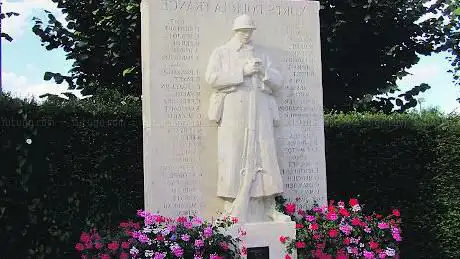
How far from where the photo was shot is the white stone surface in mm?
6961

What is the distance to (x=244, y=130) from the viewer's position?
274 inches

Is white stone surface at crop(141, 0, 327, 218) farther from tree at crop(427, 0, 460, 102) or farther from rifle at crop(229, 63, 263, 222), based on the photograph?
tree at crop(427, 0, 460, 102)

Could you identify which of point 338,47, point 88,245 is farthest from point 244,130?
point 338,47

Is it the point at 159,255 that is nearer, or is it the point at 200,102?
the point at 159,255

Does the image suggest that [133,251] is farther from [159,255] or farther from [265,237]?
[265,237]

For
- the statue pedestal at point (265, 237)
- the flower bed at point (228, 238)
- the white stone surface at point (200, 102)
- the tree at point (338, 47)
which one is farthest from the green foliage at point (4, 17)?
the statue pedestal at point (265, 237)

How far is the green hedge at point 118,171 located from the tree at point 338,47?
2.08 m

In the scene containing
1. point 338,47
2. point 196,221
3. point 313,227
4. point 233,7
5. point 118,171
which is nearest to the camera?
point 196,221

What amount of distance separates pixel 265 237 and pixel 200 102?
1723 millimetres

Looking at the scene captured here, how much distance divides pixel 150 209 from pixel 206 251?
2.90 feet

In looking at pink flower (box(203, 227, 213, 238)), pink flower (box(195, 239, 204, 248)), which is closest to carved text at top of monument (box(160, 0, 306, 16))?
pink flower (box(203, 227, 213, 238))

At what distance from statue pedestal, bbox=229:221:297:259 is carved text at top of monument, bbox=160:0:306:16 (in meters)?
2.56

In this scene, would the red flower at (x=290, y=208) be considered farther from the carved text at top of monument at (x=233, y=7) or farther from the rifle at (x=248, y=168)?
the carved text at top of monument at (x=233, y=7)

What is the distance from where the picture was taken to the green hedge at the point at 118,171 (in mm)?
7297
